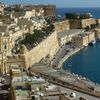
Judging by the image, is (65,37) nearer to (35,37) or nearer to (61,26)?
(61,26)

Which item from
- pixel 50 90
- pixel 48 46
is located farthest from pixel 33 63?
pixel 50 90

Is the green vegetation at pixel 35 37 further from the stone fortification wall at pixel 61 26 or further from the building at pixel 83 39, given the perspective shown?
the stone fortification wall at pixel 61 26

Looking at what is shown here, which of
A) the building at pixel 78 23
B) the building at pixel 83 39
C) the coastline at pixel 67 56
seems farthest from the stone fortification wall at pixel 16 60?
the building at pixel 78 23

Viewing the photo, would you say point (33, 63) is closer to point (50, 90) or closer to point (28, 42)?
point (28, 42)

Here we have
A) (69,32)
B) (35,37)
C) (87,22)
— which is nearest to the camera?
(35,37)

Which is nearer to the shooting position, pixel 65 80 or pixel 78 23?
pixel 65 80

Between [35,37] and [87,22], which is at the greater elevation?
[35,37]

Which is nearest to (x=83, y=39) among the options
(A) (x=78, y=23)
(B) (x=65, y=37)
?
(B) (x=65, y=37)

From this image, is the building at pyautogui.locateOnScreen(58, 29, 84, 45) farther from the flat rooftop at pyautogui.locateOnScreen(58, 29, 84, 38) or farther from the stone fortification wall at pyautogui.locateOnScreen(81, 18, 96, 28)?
the stone fortification wall at pyautogui.locateOnScreen(81, 18, 96, 28)
